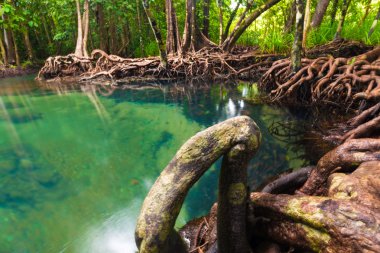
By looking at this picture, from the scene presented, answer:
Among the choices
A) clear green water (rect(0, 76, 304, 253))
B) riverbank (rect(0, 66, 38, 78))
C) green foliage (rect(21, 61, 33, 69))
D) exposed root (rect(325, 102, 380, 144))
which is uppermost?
green foliage (rect(21, 61, 33, 69))

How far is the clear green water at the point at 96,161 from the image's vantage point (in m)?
3.14

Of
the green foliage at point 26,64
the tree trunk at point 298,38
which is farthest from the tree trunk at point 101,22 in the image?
the tree trunk at point 298,38

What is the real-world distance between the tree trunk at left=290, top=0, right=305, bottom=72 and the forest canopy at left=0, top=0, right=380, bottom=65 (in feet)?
13.3

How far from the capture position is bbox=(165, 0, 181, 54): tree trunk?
1093 cm

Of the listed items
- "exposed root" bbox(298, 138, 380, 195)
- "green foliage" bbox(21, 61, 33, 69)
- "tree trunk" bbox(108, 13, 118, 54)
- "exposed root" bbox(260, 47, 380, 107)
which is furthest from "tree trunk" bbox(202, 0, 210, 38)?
"exposed root" bbox(298, 138, 380, 195)

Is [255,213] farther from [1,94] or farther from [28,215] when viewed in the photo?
[1,94]

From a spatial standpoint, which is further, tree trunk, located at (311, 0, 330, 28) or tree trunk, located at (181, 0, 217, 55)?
tree trunk, located at (181, 0, 217, 55)

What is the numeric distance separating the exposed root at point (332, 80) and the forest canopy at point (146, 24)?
3.71 metres

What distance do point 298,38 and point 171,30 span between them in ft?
21.2

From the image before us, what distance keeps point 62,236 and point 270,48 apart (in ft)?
32.9

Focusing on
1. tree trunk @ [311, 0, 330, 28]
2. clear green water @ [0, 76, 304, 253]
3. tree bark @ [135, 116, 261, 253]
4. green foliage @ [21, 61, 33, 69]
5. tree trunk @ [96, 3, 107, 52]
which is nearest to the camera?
tree bark @ [135, 116, 261, 253]

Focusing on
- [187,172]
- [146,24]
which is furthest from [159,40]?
[187,172]

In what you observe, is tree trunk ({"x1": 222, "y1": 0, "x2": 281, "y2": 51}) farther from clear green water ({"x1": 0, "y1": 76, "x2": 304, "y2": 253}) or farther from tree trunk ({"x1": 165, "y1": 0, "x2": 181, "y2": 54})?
clear green water ({"x1": 0, "y1": 76, "x2": 304, "y2": 253})

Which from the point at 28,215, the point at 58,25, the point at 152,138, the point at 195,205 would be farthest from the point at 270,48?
the point at 58,25
